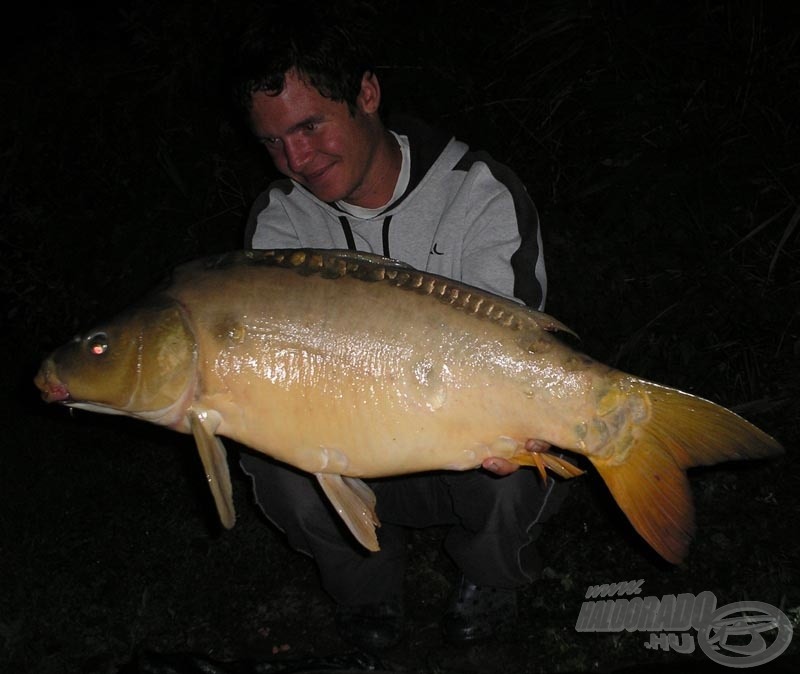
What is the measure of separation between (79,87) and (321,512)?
3.82 meters

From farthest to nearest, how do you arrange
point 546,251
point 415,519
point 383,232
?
point 546,251 < point 415,519 < point 383,232

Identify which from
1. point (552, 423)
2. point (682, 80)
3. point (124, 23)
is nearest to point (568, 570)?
point (552, 423)

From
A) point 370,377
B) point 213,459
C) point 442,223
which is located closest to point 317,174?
point 442,223

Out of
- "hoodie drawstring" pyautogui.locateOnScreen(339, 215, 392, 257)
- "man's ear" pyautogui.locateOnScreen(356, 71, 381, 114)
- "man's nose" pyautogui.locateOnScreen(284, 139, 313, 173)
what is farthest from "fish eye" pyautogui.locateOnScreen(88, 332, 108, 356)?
"man's ear" pyautogui.locateOnScreen(356, 71, 381, 114)

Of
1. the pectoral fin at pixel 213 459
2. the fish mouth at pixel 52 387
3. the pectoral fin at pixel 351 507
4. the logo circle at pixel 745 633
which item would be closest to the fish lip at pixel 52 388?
the fish mouth at pixel 52 387

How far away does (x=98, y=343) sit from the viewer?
181cm

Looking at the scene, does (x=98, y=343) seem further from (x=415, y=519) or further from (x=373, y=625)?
(x=373, y=625)

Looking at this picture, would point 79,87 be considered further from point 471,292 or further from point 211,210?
point 471,292

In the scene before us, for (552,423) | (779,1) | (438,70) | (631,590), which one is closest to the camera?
(552,423)

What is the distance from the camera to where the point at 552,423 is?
168cm

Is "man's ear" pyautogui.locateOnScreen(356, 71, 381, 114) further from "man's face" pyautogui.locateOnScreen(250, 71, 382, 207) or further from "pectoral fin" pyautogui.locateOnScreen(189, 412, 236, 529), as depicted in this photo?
"pectoral fin" pyautogui.locateOnScreen(189, 412, 236, 529)

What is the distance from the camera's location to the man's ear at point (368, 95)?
2281 millimetres

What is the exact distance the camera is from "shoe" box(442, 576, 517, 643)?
2.50 metres

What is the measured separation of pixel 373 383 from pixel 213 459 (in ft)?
1.45
